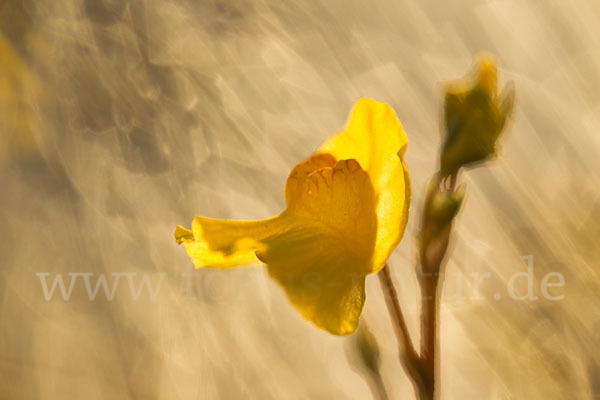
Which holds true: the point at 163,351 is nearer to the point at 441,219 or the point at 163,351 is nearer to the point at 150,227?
the point at 150,227

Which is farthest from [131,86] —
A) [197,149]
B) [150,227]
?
[150,227]

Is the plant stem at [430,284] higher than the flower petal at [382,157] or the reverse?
the reverse

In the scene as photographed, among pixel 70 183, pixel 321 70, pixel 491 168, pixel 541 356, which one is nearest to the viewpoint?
pixel 541 356

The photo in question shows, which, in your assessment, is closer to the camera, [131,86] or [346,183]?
[346,183]

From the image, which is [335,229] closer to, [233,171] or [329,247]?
Result: [329,247]

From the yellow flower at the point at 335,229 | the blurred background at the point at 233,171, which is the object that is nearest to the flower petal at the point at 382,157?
the yellow flower at the point at 335,229

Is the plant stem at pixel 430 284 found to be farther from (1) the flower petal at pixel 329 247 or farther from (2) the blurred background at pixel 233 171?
(2) the blurred background at pixel 233 171

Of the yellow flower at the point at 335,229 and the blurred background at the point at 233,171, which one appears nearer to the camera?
the yellow flower at the point at 335,229
